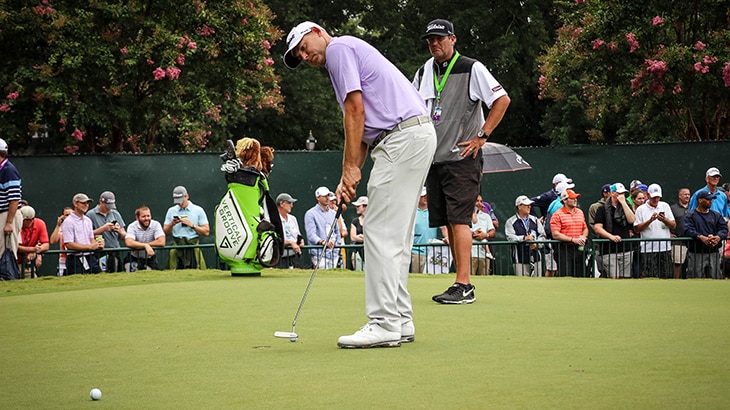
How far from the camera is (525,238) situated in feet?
53.3

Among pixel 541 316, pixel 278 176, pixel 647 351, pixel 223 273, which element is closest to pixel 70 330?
pixel 541 316

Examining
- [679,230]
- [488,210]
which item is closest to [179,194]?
[488,210]

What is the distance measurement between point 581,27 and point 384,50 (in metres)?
18.9

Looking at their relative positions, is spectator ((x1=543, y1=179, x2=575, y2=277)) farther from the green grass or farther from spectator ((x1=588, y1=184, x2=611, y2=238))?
the green grass

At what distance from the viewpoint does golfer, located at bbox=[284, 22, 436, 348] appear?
645 centimetres

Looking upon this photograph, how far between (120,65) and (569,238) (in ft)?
36.5

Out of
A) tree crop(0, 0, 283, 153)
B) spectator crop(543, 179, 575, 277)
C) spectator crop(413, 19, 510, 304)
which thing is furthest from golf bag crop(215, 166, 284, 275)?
tree crop(0, 0, 283, 153)

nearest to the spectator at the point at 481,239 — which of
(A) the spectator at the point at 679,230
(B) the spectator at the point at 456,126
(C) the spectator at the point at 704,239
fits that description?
(A) the spectator at the point at 679,230

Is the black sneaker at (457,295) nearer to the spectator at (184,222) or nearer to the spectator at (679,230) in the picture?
the spectator at (679,230)

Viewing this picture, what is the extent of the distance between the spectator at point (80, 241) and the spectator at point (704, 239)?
25.7 ft

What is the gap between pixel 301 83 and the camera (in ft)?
131

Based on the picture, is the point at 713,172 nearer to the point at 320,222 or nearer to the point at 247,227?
the point at 320,222

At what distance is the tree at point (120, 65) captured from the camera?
21.4 m

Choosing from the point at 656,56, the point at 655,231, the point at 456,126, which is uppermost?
the point at 656,56
